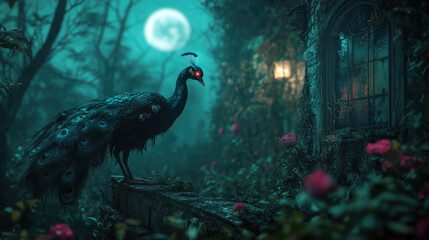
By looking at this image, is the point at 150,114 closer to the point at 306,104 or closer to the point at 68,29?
the point at 306,104

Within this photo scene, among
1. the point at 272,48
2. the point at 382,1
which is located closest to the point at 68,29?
the point at 272,48

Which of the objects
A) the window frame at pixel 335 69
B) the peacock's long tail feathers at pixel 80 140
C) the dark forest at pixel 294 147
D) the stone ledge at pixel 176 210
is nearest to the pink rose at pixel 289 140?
the dark forest at pixel 294 147

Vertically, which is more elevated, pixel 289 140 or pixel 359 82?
pixel 359 82

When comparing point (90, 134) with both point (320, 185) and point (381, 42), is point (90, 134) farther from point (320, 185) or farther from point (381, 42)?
point (381, 42)

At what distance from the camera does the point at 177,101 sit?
507cm

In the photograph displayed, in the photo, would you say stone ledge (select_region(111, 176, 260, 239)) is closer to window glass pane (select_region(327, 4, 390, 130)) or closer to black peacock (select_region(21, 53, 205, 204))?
black peacock (select_region(21, 53, 205, 204))

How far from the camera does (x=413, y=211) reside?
1792mm

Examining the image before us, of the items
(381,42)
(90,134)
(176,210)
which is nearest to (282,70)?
(381,42)

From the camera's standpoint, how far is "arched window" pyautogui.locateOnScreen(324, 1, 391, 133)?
3924mm

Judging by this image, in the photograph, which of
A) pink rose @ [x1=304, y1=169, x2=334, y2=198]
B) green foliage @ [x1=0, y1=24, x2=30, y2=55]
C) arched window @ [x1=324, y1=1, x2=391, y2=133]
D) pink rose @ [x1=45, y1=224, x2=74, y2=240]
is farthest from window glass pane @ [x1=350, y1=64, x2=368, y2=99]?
green foliage @ [x1=0, y1=24, x2=30, y2=55]

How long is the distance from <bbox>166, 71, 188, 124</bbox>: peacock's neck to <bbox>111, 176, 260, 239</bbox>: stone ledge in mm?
1069

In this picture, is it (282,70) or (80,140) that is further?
(282,70)

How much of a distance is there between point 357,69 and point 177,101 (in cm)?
256

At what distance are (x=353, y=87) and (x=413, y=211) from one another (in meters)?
2.95
